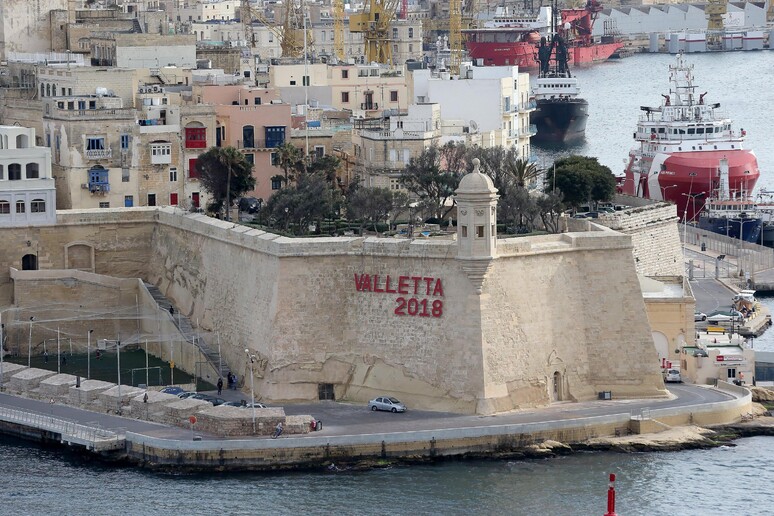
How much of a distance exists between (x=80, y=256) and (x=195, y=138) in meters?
6.18

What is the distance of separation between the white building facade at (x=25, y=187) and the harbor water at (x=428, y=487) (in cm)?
1184

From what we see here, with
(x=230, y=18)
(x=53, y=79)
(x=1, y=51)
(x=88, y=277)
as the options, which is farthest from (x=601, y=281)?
(x=230, y=18)

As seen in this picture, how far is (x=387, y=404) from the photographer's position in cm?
5866

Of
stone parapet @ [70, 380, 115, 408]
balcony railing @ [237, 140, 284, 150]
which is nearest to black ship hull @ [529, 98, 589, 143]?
balcony railing @ [237, 140, 284, 150]

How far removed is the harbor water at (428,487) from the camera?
52.9 metres

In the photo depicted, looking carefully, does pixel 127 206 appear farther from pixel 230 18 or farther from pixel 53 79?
pixel 230 18

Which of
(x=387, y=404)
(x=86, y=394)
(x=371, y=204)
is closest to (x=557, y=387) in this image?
(x=387, y=404)

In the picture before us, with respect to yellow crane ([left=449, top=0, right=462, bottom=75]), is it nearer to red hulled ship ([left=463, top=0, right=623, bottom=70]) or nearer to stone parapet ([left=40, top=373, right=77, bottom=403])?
red hulled ship ([left=463, top=0, right=623, bottom=70])

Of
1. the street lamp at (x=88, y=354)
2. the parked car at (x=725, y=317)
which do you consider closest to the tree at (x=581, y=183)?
the parked car at (x=725, y=317)

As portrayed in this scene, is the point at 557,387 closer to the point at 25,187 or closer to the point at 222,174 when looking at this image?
the point at 222,174

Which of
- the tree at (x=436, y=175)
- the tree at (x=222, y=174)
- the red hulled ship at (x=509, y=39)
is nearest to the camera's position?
the tree at (x=436, y=175)

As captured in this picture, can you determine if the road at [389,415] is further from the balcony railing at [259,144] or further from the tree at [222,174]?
the balcony railing at [259,144]

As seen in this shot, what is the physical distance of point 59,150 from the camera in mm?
73000

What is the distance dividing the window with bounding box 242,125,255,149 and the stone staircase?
735cm
